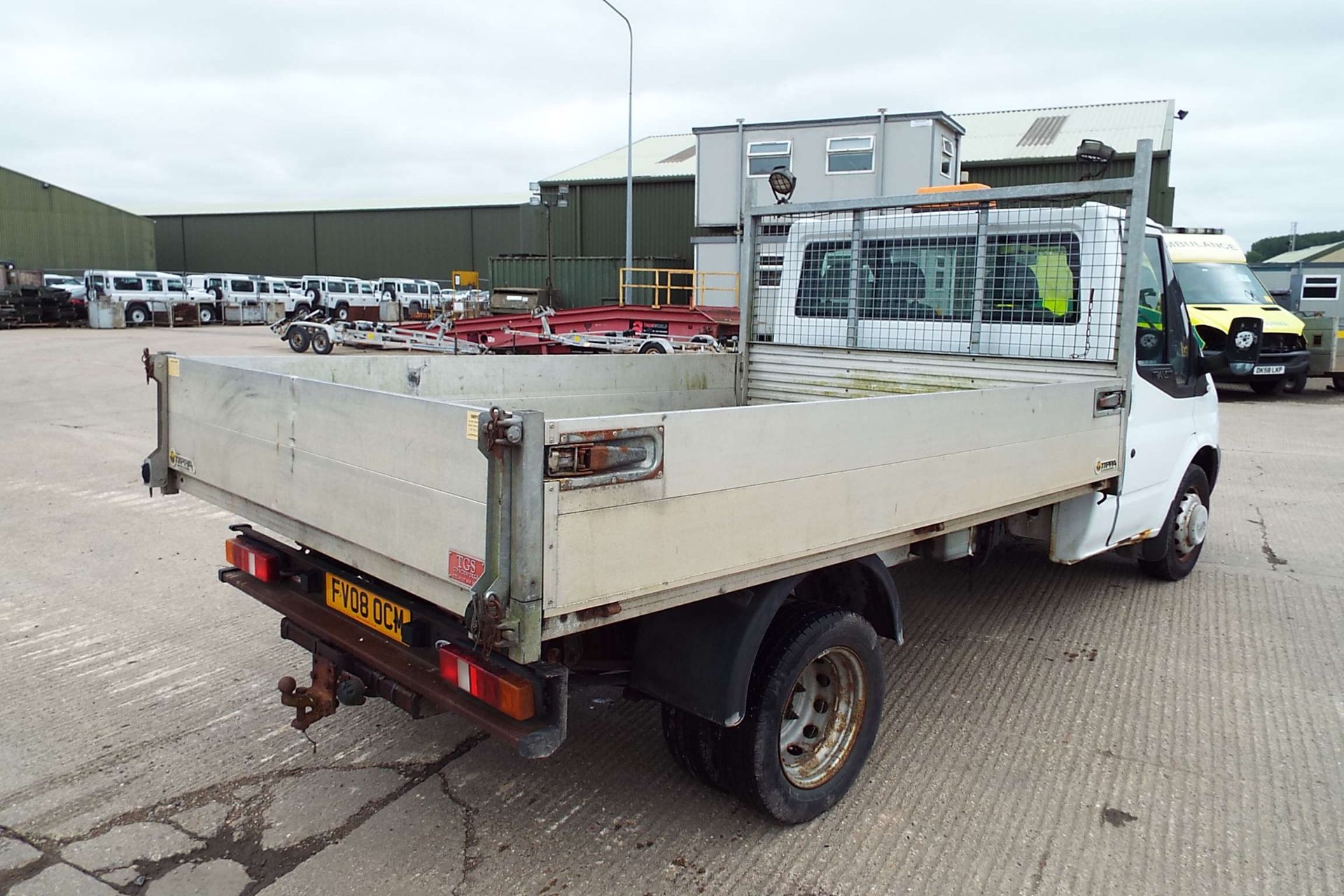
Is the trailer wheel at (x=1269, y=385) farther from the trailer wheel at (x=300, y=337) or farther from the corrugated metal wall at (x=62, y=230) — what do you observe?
the corrugated metal wall at (x=62, y=230)

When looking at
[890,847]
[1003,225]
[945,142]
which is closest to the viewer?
[890,847]

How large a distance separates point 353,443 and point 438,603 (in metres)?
0.59

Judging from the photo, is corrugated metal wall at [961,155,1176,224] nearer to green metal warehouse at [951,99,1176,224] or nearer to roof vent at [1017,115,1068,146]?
green metal warehouse at [951,99,1176,224]

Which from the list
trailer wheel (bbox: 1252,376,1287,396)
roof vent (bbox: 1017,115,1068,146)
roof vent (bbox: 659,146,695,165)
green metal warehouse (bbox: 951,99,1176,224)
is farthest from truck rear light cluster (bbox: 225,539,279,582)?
roof vent (bbox: 659,146,695,165)

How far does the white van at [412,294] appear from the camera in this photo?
1524 inches

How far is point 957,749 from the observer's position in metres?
3.75

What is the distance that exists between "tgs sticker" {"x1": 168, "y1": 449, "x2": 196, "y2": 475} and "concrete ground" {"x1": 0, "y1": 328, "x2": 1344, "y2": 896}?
1079 mm

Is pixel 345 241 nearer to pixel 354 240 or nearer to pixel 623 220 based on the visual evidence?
pixel 354 240

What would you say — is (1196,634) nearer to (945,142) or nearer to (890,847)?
(890,847)

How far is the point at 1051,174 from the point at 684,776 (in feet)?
98.3

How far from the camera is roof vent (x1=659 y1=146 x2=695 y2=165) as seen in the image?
119 feet

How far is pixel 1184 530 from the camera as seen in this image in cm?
572

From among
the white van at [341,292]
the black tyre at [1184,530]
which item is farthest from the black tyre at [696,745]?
the white van at [341,292]

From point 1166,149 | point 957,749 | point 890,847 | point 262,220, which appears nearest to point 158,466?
point 890,847
